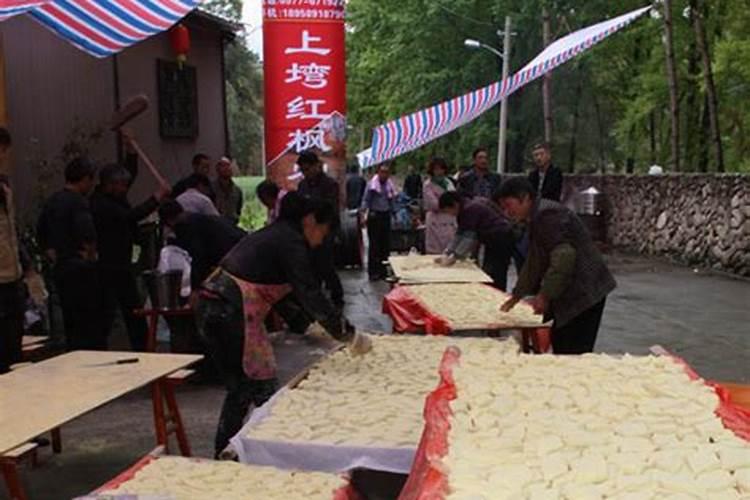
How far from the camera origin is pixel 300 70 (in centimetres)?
955

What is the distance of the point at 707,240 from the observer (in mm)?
13336

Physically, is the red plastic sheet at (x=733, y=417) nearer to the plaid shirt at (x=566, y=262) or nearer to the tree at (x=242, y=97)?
the plaid shirt at (x=566, y=262)

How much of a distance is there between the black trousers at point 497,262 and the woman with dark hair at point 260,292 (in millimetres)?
3776

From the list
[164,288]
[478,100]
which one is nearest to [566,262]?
[164,288]

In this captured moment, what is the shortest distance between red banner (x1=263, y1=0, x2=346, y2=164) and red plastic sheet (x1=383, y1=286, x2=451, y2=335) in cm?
355

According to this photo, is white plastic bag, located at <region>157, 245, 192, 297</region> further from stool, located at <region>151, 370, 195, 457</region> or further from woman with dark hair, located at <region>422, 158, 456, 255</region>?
woman with dark hair, located at <region>422, 158, 456, 255</region>

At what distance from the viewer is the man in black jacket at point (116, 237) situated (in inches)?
257

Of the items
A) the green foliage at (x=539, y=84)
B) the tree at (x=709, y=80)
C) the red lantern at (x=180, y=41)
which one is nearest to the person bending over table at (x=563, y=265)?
the red lantern at (x=180, y=41)

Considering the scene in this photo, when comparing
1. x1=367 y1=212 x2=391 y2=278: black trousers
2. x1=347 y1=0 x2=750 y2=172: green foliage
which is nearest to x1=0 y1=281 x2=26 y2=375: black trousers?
x1=367 y1=212 x2=391 y2=278: black trousers

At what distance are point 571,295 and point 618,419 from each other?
2077mm

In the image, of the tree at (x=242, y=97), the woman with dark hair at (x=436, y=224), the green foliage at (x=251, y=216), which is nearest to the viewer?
the woman with dark hair at (x=436, y=224)

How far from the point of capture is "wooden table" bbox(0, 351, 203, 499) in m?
3.15

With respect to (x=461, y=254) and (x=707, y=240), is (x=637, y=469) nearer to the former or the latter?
(x=461, y=254)

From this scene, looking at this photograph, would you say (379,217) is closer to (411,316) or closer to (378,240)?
(378,240)
